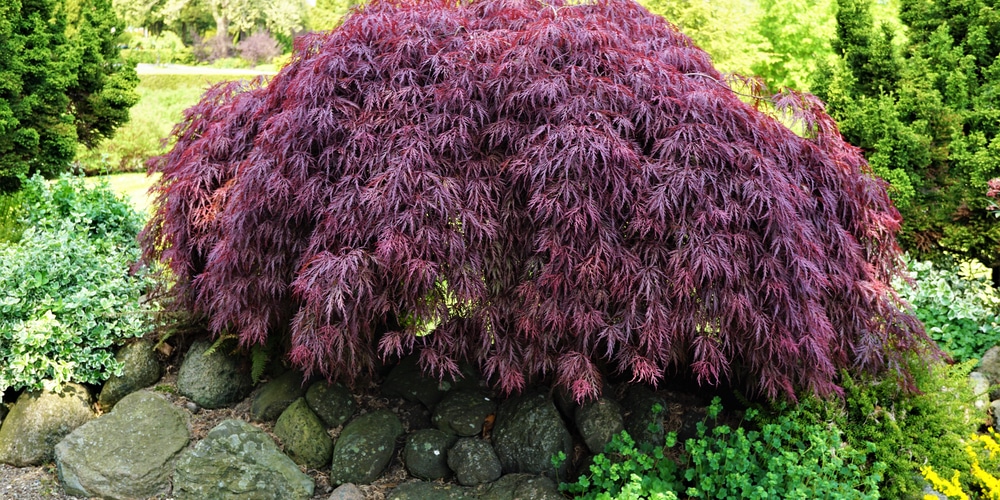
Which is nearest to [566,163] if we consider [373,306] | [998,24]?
[373,306]

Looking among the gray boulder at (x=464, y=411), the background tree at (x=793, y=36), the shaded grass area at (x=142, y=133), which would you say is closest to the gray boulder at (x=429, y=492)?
the gray boulder at (x=464, y=411)

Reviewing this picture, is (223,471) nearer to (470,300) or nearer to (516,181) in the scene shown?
(470,300)

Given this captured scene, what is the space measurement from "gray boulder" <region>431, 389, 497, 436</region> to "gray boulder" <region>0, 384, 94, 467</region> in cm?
191

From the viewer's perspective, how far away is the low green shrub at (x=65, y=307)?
3824mm

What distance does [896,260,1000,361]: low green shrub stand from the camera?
191 inches

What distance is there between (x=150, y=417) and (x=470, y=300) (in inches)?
73.2

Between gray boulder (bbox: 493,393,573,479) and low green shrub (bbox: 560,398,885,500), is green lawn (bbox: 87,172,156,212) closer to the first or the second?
gray boulder (bbox: 493,393,573,479)

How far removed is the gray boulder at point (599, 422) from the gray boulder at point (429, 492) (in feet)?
1.94

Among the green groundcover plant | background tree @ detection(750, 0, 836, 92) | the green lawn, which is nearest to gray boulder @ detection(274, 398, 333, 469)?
the green groundcover plant

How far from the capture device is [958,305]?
503 cm

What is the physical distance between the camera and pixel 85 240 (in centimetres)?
450

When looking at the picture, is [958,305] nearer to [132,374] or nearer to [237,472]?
[237,472]

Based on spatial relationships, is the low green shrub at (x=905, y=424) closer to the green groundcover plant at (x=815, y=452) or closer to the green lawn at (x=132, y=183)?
the green groundcover plant at (x=815, y=452)

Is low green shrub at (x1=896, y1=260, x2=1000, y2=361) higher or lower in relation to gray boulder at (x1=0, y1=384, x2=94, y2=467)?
lower
